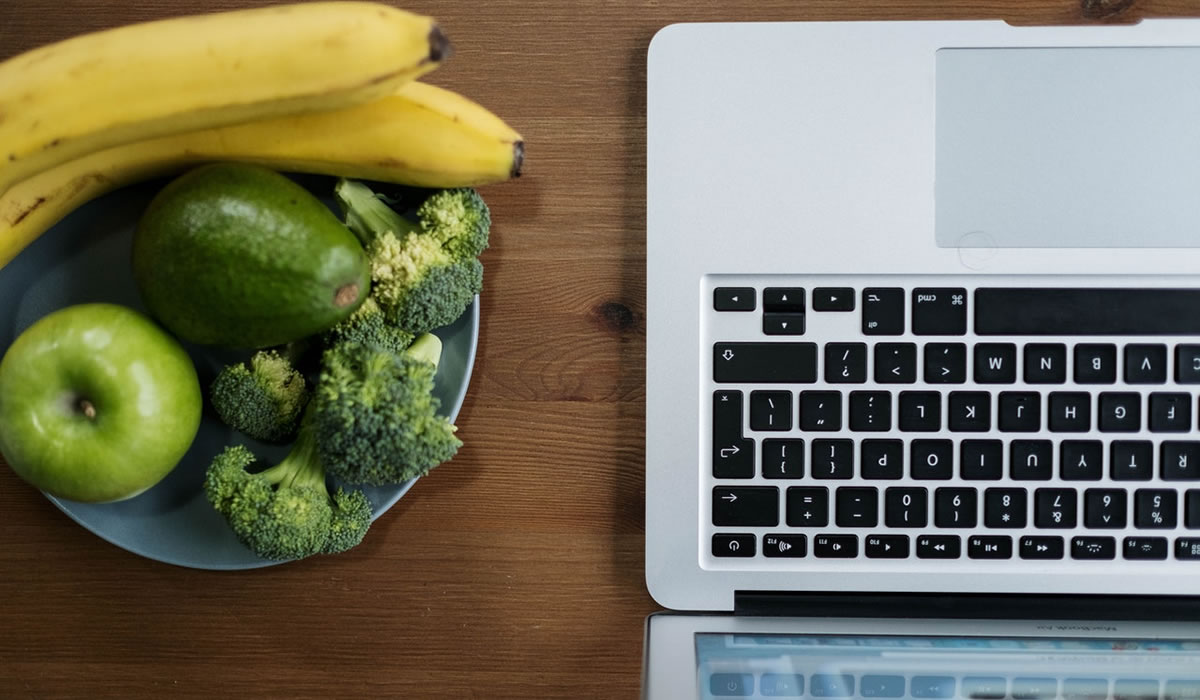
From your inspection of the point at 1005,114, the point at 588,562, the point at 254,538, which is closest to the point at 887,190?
the point at 1005,114

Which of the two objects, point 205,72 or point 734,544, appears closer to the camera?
point 205,72

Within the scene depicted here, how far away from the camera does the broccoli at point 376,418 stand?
542mm

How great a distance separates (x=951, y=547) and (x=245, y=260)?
1.63 feet

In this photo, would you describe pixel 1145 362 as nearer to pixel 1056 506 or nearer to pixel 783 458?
pixel 1056 506

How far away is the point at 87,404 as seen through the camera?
0.54 meters

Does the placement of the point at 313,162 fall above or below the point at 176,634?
above

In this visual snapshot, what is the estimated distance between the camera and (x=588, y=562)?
65 cm

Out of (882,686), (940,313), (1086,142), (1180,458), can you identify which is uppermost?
(1086,142)

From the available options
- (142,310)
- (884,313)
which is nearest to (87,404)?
(142,310)

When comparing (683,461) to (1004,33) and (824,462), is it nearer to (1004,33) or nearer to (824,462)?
(824,462)

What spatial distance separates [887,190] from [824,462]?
7.6 inches

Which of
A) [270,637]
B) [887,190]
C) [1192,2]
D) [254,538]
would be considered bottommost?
[270,637]

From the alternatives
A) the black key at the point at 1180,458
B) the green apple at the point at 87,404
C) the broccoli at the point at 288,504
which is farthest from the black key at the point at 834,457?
the green apple at the point at 87,404

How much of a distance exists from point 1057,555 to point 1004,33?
1.18 ft
